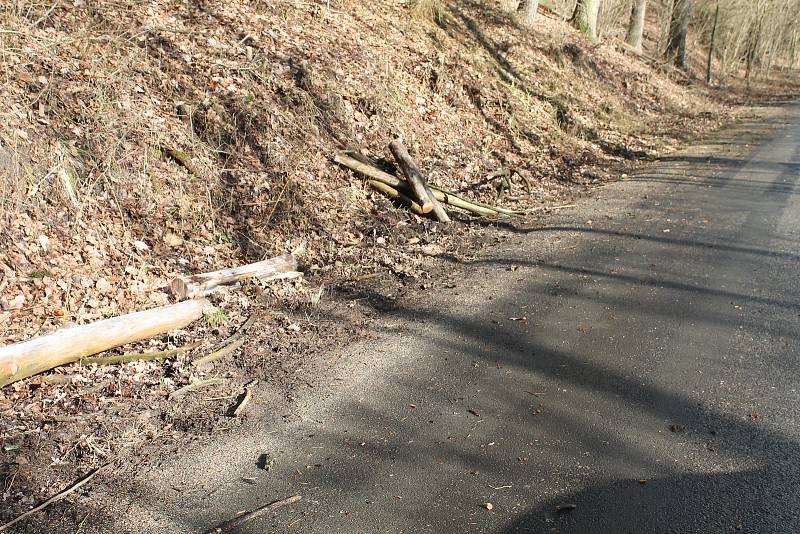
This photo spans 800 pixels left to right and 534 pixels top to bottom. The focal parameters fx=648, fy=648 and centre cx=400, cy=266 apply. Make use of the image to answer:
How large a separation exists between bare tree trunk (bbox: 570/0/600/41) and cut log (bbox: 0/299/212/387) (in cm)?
2163

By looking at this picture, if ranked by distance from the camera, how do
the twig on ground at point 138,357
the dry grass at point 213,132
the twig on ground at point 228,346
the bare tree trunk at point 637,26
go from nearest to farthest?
1. the twig on ground at point 138,357
2. the twig on ground at point 228,346
3. the dry grass at point 213,132
4. the bare tree trunk at point 637,26

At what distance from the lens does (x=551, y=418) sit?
4.77 m

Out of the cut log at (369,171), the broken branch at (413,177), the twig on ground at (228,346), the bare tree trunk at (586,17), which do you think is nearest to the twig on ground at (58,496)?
the twig on ground at (228,346)

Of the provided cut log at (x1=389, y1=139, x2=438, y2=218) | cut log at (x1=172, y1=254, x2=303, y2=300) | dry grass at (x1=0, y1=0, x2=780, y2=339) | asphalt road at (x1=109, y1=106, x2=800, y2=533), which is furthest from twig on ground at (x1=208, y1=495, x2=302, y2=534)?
cut log at (x1=389, y1=139, x2=438, y2=218)

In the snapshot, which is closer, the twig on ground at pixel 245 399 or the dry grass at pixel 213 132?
the twig on ground at pixel 245 399

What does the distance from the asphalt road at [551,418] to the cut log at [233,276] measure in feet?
5.27

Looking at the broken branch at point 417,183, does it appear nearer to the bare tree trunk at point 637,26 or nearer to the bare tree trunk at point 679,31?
the bare tree trunk at point 637,26

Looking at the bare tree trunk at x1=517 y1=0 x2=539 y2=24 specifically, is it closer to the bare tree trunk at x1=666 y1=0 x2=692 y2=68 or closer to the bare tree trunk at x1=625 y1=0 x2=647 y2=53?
the bare tree trunk at x1=625 y1=0 x2=647 y2=53

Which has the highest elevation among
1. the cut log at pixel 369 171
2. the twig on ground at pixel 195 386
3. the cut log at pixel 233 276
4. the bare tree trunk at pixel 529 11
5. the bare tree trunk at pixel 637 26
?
the bare tree trunk at pixel 637 26

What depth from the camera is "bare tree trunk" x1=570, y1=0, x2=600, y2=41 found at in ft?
78.4

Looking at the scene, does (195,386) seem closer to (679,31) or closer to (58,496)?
(58,496)

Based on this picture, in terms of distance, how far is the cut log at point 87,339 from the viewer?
507 cm

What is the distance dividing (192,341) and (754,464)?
467cm

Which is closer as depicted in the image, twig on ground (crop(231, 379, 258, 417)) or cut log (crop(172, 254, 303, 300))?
twig on ground (crop(231, 379, 258, 417))
